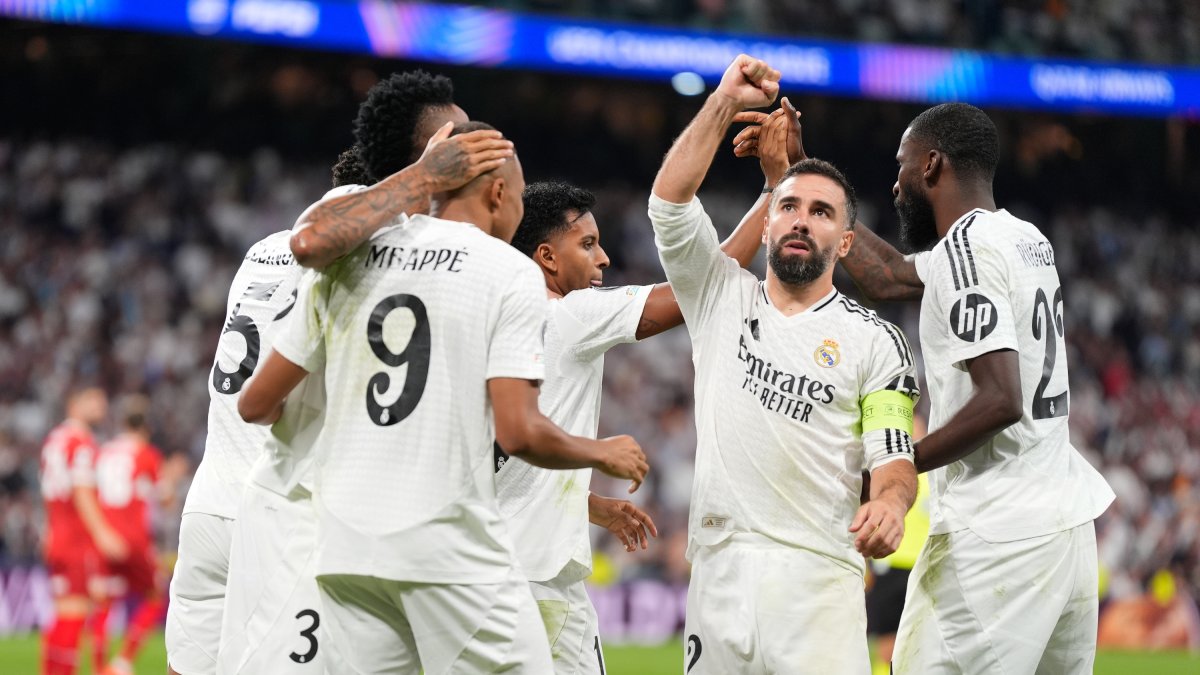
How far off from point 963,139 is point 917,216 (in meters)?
0.35

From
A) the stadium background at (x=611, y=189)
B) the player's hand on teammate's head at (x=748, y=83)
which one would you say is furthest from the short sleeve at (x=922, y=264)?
the stadium background at (x=611, y=189)

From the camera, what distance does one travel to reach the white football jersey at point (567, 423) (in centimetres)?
525

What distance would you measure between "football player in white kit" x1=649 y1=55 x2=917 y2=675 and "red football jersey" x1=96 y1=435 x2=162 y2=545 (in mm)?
8642

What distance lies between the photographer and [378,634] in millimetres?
4094

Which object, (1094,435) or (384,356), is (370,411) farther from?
(1094,435)

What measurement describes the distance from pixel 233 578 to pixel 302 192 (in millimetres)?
17693

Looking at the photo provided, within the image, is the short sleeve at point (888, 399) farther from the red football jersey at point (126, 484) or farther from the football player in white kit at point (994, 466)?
the red football jersey at point (126, 484)

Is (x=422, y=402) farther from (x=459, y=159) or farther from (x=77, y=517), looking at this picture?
(x=77, y=517)

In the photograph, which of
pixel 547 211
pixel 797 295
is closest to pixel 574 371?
pixel 547 211

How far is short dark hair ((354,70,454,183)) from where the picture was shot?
482 centimetres

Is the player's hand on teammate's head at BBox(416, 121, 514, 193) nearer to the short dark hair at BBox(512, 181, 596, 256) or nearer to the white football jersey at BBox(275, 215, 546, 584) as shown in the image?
the white football jersey at BBox(275, 215, 546, 584)

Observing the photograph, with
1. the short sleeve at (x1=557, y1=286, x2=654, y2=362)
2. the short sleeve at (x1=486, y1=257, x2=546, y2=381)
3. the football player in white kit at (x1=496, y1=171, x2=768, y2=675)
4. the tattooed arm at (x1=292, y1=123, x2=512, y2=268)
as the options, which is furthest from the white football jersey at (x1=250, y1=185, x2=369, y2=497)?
the short sleeve at (x1=557, y1=286, x2=654, y2=362)

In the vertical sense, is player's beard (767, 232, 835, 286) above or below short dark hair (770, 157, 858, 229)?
below

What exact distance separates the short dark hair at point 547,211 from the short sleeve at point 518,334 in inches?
62.7
